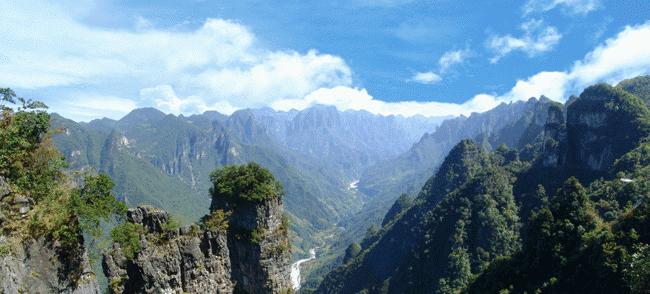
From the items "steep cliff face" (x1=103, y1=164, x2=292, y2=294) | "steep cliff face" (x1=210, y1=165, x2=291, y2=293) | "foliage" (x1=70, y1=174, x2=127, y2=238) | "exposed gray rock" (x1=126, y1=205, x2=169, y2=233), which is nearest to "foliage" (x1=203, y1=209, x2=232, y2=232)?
"steep cliff face" (x1=103, y1=164, x2=292, y2=294)

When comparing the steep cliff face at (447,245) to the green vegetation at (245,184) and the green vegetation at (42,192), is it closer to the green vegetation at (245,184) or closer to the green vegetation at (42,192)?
the green vegetation at (245,184)

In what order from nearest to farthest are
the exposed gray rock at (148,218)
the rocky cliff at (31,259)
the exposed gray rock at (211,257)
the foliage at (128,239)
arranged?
the rocky cliff at (31,259)
the foliage at (128,239)
the exposed gray rock at (211,257)
the exposed gray rock at (148,218)

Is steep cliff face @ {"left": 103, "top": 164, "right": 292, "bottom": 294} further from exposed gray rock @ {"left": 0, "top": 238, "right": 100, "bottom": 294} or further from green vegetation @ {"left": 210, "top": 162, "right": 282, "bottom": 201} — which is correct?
exposed gray rock @ {"left": 0, "top": 238, "right": 100, "bottom": 294}

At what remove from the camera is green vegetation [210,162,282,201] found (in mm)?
31125

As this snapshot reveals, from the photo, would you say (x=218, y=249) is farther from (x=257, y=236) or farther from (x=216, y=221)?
(x=257, y=236)

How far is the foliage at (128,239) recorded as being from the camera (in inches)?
908

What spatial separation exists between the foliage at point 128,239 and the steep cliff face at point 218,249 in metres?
0.11

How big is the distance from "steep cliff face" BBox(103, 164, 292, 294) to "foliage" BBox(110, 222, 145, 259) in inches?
4.3

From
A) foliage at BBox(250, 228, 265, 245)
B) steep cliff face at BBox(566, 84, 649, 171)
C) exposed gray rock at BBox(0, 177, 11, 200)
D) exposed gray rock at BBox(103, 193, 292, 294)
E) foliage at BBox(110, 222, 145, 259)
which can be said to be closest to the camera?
exposed gray rock at BBox(0, 177, 11, 200)

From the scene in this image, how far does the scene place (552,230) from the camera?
6119 cm

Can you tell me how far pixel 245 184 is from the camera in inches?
1237

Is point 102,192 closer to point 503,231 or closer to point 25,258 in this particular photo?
point 25,258

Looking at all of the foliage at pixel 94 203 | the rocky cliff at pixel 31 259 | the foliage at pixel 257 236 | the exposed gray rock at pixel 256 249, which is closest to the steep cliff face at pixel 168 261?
the exposed gray rock at pixel 256 249

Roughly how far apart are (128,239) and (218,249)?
22.1ft
